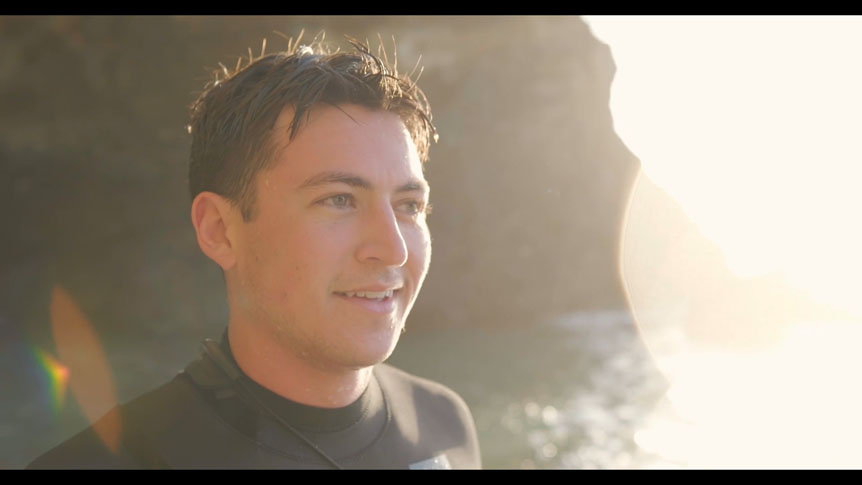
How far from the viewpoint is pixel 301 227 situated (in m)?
2.27

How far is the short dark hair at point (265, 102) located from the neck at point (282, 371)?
1.38ft

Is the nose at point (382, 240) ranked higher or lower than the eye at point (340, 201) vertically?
lower

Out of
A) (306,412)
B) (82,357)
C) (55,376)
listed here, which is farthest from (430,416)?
(55,376)

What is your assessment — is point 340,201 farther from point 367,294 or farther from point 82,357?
point 82,357

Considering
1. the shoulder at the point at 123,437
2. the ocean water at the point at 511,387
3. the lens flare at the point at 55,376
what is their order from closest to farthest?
the shoulder at the point at 123,437, the ocean water at the point at 511,387, the lens flare at the point at 55,376

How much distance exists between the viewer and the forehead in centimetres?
228

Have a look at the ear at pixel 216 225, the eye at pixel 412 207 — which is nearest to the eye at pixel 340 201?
the eye at pixel 412 207

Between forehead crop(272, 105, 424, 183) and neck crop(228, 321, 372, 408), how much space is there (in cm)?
59

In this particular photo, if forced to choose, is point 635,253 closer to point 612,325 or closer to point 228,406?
point 612,325

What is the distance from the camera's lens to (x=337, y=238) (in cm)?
224

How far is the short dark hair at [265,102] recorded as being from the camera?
7.86 feet

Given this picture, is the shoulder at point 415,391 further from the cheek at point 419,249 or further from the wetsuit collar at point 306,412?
the cheek at point 419,249

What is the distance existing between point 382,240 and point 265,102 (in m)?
0.62
